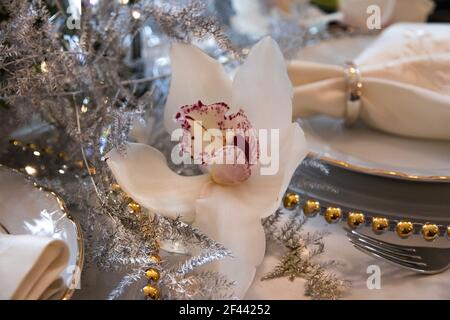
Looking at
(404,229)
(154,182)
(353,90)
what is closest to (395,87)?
(353,90)

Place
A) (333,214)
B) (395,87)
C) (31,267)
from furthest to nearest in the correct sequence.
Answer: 1. (395,87)
2. (333,214)
3. (31,267)

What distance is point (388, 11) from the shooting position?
966 mm

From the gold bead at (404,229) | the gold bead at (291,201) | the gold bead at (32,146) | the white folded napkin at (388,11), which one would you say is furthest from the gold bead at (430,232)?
the white folded napkin at (388,11)

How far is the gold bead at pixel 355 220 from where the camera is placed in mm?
473

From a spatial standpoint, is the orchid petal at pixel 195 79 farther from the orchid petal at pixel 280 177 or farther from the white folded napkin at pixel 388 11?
the white folded napkin at pixel 388 11

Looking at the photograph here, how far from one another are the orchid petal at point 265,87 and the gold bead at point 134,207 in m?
0.12

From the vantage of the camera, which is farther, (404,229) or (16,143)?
(16,143)

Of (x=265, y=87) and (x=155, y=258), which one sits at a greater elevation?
(x=265, y=87)

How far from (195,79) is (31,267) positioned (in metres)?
0.22

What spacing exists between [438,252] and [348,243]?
8 centimetres

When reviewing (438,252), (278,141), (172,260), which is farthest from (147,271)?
(438,252)

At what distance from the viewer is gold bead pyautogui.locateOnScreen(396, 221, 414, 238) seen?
47cm

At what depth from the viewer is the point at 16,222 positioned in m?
0.46

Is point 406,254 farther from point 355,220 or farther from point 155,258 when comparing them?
point 155,258
